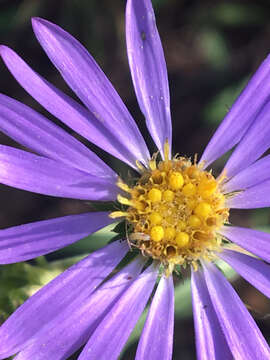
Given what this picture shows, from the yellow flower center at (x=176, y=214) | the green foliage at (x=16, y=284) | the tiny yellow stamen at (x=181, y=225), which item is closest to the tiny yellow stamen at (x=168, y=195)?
the yellow flower center at (x=176, y=214)

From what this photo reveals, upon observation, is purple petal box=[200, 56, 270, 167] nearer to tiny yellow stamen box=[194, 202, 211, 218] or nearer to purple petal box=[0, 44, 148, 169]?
tiny yellow stamen box=[194, 202, 211, 218]

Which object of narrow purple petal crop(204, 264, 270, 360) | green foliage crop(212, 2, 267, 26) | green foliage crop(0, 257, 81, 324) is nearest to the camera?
narrow purple petal crop(204, 264, 270, 360)

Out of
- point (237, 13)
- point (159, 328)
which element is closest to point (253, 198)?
point (159, 328)

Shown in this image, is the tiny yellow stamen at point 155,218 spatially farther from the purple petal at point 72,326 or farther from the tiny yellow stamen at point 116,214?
the purple petal at point 72,326

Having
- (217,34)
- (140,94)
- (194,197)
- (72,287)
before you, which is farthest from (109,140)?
(217,34)

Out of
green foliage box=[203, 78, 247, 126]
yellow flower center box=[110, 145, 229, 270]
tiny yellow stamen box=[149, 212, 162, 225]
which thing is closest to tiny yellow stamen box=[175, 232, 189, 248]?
yellow flower center box=[110, 145, 229, 270]

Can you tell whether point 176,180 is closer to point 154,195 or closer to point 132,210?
point 154,195
